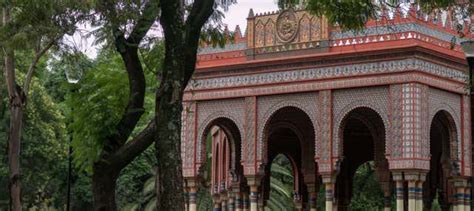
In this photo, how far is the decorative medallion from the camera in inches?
842

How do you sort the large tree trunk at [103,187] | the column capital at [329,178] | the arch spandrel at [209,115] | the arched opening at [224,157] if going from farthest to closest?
the arched opening at [224,157] → the arch spandrel at [209,115] → the column capital at [329,178] → the large tree trunk at [103,187]

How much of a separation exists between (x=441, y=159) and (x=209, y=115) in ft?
19.5

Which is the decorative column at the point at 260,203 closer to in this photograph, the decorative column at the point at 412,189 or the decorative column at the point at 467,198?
the decorative column at the point at 467,198

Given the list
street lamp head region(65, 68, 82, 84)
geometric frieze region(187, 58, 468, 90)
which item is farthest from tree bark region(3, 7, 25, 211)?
geometric frieze region(187, 58, 468, 90)

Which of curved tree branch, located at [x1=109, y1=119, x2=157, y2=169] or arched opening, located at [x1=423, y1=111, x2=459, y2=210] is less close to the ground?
arched opening, located at [x1=423, y1=111, x2=459, y2=210]

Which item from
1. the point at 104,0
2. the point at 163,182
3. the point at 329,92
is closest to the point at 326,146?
the point at 329,92

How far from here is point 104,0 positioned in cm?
1291

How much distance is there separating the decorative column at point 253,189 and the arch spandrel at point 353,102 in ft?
7.61

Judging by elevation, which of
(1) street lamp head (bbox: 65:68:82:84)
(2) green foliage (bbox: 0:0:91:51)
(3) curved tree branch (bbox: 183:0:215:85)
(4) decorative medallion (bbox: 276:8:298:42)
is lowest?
(3) curved tree branch (bbox: 183:0:215:85)

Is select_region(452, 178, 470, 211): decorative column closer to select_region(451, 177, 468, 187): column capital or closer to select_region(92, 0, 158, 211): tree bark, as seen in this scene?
select_region(451, 177, 468, 187): column capital

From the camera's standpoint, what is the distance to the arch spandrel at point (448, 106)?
66.4 feet

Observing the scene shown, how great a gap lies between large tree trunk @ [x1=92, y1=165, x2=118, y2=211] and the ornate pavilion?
7183 mm

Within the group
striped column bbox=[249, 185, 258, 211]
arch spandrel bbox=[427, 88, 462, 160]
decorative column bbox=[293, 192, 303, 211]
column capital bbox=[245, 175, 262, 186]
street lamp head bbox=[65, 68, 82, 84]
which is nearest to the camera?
street lamp head bbox=[65, 68, 82, 84]

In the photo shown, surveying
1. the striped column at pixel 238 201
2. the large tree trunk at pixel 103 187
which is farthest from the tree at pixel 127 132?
the striped column at pixel 238 201
